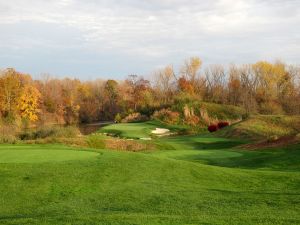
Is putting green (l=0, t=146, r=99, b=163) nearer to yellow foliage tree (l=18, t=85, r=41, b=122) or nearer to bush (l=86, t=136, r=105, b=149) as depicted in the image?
bush (l=86, t=136, r=105, b=149)

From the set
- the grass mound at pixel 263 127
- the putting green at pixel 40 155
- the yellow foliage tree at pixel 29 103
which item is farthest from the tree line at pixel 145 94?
the putting green at pixel 40 155

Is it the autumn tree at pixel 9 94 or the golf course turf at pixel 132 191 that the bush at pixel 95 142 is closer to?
the golf course turf at pixel 132 191

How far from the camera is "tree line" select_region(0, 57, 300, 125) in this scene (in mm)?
66688

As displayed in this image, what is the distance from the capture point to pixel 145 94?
74188mm

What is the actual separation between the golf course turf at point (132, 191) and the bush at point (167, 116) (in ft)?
121

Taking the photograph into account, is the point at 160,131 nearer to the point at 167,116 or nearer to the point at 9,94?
the point at 167,116

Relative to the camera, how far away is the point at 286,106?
6412 centimetres

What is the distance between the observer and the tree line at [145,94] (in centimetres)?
6669

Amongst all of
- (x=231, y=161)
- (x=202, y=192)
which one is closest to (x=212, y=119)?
(x=231, y=161)

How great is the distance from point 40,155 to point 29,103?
194 feet

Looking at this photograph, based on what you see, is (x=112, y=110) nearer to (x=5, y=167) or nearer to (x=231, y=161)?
(x=231, y=161)

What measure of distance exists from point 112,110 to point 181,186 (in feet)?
261

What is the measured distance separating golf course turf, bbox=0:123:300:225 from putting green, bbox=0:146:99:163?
3cm

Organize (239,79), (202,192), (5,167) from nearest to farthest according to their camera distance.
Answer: (202,192)
(5,167)
(239,79)
